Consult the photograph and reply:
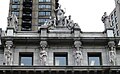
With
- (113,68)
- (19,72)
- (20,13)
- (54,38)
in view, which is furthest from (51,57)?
(20,13)

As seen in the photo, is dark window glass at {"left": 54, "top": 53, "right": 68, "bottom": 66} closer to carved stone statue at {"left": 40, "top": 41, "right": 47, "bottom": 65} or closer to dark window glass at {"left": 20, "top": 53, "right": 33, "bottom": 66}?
carved stone statue at {"left": 40, "top": 41, "right": 47, "bottom": 65}

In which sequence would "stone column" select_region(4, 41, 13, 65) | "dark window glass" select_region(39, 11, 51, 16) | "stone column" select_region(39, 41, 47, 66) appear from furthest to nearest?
"dark window glass" select_region(39, 11, 51, 16) → "stone column" select_region(39, 41, 47, 66) → "stone column" select_region(4, 41, 13, 65)

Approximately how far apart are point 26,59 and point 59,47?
3.71 metres

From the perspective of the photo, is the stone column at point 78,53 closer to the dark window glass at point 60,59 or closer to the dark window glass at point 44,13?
the dark window glass at point 60,59

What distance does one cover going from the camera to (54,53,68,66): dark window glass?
35125 mm

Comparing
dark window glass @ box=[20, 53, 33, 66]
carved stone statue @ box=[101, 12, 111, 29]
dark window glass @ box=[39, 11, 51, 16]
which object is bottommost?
dark window glass @ box=[20, 53, 33, 66]

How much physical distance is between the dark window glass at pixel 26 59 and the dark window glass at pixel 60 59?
2589 millimetres

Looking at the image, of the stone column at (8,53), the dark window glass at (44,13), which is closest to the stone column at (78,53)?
the stone column at (8,53)

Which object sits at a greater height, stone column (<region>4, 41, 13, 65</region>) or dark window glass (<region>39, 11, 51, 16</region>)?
dark window glass (<region>39, 11, 51, 16</region>)

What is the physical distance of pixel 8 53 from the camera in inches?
1363

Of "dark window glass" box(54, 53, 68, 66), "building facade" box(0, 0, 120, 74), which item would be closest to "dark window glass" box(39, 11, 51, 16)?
"building facade" box(0, 0, 120, 74)

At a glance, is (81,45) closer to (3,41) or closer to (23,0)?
(3,41)

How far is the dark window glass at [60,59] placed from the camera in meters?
35.1

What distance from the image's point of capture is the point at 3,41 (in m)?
35.3
